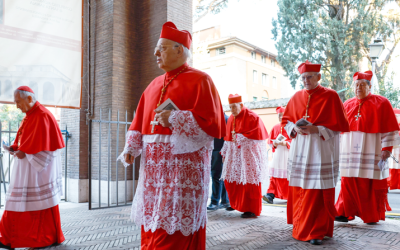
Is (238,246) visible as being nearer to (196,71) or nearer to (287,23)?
(196,71)

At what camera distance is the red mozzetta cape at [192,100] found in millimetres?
3115

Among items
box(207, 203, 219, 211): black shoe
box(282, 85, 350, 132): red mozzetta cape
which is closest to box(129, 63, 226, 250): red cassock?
box(282, 85, 350, 132): red mozzetta cape

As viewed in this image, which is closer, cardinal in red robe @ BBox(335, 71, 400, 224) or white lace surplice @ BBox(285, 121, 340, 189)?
white lace surplice @ BBox(285, 121, 340, 189)

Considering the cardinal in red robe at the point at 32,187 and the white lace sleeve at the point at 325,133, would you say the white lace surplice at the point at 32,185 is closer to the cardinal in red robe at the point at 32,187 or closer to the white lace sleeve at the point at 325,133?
the cardinal in red robe at the point at 32,187

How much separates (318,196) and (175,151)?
8.16 feet

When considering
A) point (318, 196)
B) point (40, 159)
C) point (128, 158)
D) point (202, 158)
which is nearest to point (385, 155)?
point (318, 196)

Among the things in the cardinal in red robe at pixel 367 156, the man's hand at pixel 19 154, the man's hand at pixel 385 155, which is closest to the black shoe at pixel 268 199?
the cardinal in red robe at pixel 367 156

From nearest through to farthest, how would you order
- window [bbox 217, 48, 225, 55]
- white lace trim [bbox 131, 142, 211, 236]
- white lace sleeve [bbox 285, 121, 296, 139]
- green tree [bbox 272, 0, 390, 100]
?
white lace trim [bbox 131, 142, 211, 236]
white lace sleeve [bbox 285, 121, 296, 139]
green tree [bbox 272, 0, 390, 100]
window [bbox 217, 48, 225, 55]

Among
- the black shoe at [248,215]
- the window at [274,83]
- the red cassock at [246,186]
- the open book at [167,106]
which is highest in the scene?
the window at [274,83]

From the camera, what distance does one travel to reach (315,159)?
15.2 ft

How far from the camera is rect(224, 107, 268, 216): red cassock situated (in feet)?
21.2

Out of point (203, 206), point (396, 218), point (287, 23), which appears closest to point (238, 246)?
point (203, 206)

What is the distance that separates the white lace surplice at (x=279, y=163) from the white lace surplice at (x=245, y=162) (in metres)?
1.73

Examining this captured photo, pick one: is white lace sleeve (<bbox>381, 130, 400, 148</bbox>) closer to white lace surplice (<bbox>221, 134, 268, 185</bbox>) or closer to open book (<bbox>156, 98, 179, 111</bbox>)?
white lace surplice (<bbox>221, 134, 268, 185</bbox>)
